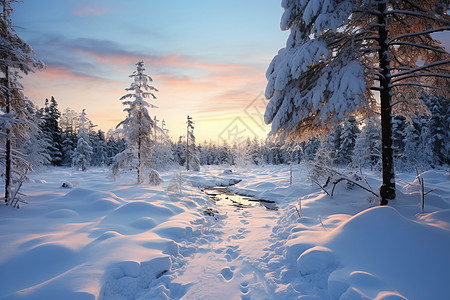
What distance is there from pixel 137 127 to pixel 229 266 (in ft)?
50.3

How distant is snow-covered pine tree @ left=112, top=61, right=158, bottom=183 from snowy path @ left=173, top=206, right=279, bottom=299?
1230cm

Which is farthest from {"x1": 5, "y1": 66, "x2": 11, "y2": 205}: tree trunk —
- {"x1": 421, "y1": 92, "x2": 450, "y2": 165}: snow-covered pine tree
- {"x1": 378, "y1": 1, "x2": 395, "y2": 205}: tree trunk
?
{"x1": 421, "y1": 92, "x2": 450, "y2": 165}: snow-covered pine tree

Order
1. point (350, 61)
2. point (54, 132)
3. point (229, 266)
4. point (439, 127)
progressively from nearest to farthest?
point (229, 266), point (350, 61), point (439, 127), point (54, 132)

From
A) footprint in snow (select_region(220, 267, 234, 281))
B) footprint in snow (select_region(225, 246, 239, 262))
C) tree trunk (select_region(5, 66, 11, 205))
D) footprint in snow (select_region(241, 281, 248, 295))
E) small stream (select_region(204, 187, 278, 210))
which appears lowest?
small stream (select_region(204, 187, 278, 210))

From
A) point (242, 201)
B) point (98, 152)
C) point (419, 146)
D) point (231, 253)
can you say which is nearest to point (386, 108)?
point (231, 253)

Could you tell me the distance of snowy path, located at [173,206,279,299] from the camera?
3869mm

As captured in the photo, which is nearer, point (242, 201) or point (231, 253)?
point (231, 253)

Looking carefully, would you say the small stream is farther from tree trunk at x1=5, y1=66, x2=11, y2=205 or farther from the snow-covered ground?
tree trunk at x1=5, y1=66, x2=11, y2=205

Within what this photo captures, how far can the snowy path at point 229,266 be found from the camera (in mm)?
3869

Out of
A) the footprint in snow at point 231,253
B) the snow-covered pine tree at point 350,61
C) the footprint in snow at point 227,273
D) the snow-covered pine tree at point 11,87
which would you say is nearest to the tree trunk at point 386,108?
the snow-covered pine tree at point 350,61

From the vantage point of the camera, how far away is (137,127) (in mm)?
17094

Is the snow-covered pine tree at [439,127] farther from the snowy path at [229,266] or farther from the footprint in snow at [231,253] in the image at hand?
the footprint in snow at [231,253]

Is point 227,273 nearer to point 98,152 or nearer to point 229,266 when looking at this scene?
point 229,266

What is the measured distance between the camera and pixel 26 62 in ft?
28.7
